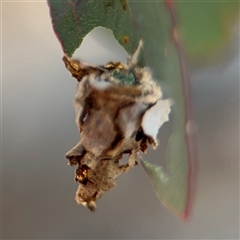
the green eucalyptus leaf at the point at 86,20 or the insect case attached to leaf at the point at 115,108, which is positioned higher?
the green eucalyptus leaf at the point at 86,20

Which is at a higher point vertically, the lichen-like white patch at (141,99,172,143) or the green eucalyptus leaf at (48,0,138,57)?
the green eucalyptus leaf at (48,0,138,57)

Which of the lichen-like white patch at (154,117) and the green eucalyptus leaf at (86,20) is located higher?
the green eucalyptus leaf at (86,20)

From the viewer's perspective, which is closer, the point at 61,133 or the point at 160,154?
the point at 160,154

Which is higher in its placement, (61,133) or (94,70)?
(61,133)

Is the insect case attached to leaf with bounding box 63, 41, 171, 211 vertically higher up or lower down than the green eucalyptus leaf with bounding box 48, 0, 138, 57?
lower down

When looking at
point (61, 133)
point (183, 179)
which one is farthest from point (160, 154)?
point (61, 133)

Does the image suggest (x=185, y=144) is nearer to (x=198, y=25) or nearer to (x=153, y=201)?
(x=198, y=25)

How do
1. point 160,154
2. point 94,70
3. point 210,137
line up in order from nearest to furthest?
1. point 94,70
2. point 160,154
3. point 210,137

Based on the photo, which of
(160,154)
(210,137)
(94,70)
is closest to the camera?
(94,70)
